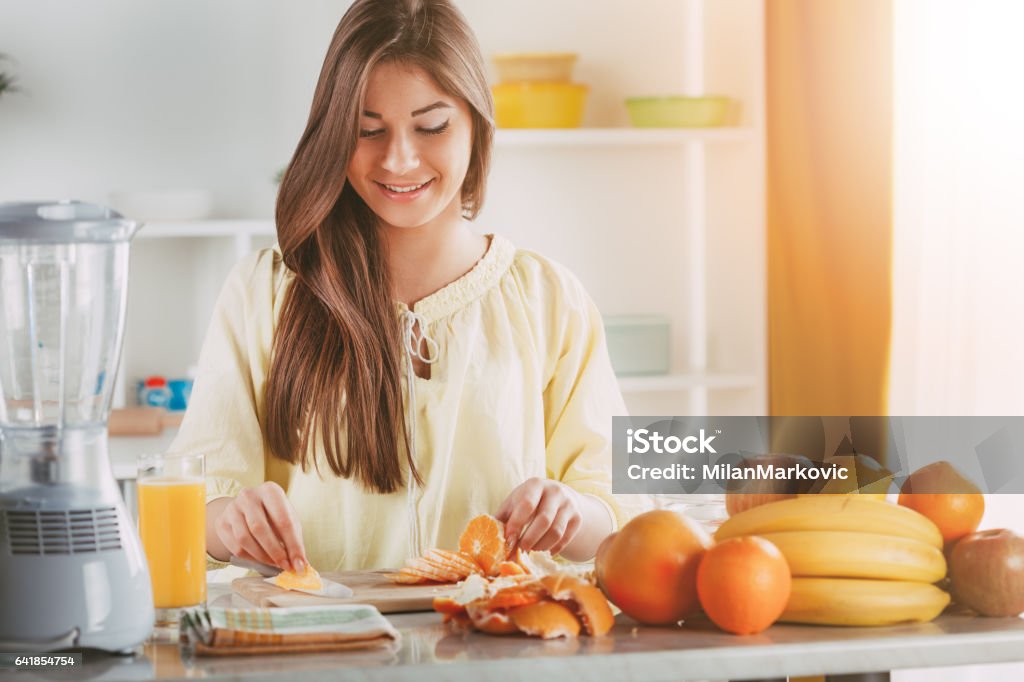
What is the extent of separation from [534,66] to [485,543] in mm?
2329

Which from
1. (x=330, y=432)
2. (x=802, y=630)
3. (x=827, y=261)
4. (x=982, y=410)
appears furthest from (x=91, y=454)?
(x=827, y=261)

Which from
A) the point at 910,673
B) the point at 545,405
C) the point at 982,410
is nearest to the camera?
the point at 545,405

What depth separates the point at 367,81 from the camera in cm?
173

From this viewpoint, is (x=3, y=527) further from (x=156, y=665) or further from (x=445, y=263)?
(x=445, y=263)

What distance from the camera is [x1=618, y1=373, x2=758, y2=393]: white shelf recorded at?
3.52 metres

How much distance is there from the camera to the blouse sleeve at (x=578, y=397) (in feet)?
6.13

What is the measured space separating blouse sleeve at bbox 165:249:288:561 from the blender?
66cm

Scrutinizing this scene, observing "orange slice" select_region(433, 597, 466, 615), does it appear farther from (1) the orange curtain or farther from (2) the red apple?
(1) the orange curtain

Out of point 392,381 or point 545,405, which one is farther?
point 545,405

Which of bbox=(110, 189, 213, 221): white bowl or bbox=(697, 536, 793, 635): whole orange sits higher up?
bbox=(110, 189, 213, 221): white bowl

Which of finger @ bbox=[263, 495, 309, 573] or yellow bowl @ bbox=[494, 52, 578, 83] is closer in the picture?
finger @ bbox=[263, 495, 309, 573]

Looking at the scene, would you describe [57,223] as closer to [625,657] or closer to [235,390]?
[625,657]

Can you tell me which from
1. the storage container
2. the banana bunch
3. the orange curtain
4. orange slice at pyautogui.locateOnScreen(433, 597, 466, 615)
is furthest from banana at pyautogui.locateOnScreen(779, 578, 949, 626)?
the storage container

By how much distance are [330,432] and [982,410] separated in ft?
4.27
